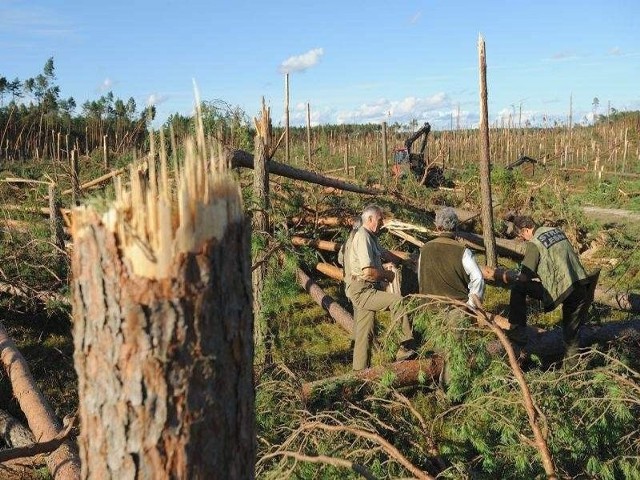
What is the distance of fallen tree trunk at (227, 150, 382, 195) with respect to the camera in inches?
247

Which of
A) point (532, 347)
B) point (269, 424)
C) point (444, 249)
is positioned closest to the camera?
point (269, 424)

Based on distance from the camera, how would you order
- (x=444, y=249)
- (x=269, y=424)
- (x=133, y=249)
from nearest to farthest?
(x=133, y=249)
(x=269, y=424)
(x=444, y=249)

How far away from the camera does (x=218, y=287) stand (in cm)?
154

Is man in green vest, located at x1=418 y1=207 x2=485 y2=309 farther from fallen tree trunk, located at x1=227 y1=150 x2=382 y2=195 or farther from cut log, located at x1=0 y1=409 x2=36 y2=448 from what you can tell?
cut log, located at x1=0 y1=409 x2=36 y2=448

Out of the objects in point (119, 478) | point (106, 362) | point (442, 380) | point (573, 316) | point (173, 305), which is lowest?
point (442, 380)

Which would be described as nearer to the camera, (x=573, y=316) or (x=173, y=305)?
(x=173, y=305)

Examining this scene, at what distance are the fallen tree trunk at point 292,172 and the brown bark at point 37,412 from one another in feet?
7.53

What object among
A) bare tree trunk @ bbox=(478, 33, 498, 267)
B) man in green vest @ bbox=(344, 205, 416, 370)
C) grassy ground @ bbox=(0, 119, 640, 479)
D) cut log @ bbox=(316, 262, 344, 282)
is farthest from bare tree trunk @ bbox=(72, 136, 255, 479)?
bare tree trunk @ bbox=(478, 33, 498, 267)

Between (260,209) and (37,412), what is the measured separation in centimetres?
277

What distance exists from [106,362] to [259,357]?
422cm

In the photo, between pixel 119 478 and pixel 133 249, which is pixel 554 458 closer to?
pixel 119 478

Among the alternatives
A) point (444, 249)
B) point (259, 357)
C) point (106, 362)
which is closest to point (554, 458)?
point (444, 249)

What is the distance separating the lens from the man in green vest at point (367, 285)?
5.23 meters

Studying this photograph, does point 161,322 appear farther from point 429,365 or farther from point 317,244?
point 317,244
